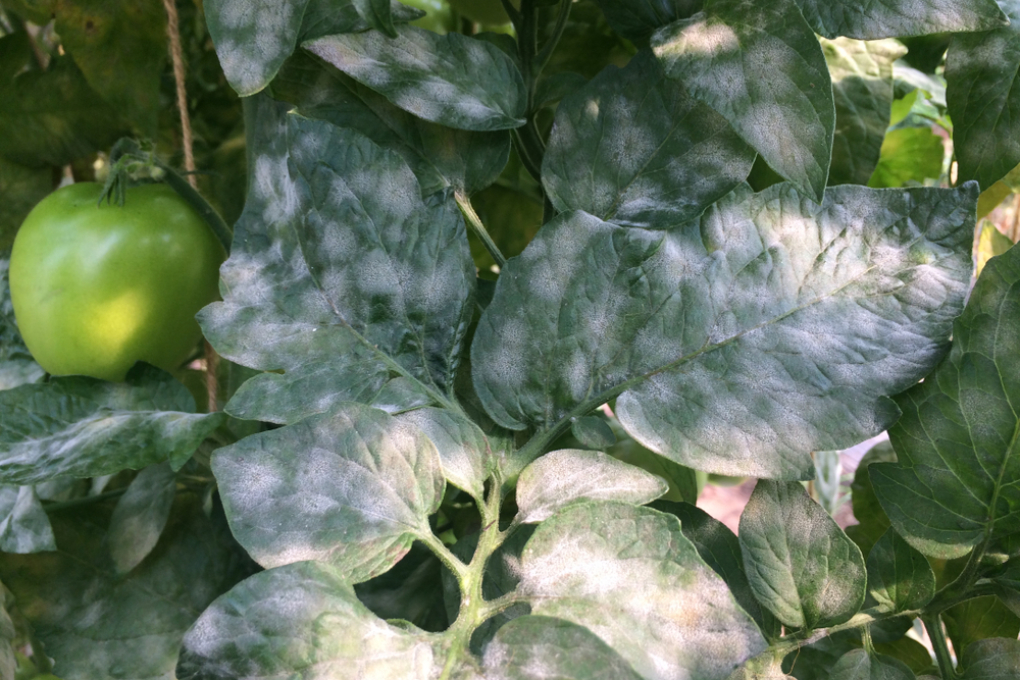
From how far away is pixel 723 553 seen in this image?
0.31 metres

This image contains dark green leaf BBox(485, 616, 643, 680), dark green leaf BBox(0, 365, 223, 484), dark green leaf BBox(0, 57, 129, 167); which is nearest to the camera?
dark green leaf BBox(485, 616, 643, 680)

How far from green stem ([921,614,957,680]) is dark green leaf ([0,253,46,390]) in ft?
1.58

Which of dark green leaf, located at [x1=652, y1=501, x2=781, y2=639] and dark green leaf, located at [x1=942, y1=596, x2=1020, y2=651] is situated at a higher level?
dark green leaf, located at [x1=652, y1=501, x2=781, y2=639]

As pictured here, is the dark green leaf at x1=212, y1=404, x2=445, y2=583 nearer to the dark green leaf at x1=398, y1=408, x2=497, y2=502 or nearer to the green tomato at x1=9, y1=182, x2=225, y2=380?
the dark green leaf at x1=398, y1=408, x2=497, y2=502

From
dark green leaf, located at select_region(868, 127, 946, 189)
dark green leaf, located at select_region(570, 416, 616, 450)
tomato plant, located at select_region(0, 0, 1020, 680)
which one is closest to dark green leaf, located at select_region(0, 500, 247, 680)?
tomato plant, located at select_region(0, 0, 1020, 680)

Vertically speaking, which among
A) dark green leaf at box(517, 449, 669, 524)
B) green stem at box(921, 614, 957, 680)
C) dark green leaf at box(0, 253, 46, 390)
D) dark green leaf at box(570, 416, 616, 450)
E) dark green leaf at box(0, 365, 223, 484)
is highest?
dark green leaf at box(570, 416, 616, 450)

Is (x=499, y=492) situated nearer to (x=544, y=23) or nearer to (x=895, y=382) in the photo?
(x=895, y=382)

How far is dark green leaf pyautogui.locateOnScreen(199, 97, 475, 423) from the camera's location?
0.96 ft

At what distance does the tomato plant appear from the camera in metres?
0.22

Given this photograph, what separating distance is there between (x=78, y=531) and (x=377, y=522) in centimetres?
24

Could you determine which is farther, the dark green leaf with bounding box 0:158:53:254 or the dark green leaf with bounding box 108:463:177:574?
the dark green leaf with bounding box 0:158:53:254

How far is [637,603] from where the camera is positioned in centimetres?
22

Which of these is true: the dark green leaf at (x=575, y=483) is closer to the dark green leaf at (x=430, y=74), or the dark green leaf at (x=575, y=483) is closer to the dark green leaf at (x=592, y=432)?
the dark green leaf at (x=592, y=432)

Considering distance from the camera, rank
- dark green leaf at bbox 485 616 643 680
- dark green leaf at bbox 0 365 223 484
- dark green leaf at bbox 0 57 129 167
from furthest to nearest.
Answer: dark green leaf at bbox 0 57 129 167
dark green leaf at bbox 0 365 223 484
dark green leaf at bbox 485 616 643 680
